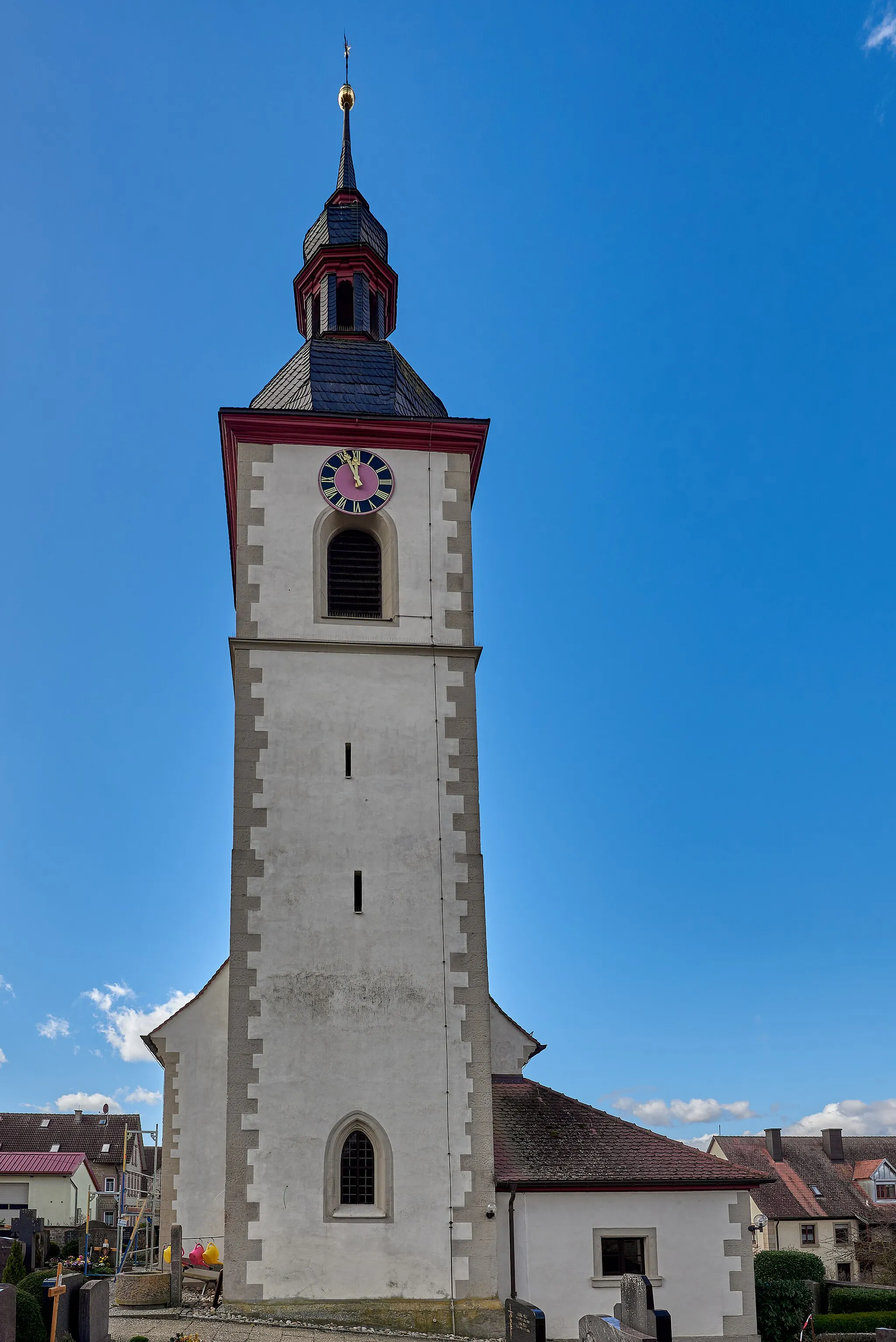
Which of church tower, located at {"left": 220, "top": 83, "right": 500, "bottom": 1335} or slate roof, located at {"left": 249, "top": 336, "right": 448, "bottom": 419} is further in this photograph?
slate roof, located at {"left": 249, "top": 336, "right": 448, "bottom": 419}

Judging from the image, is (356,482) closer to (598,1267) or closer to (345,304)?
(345,304)

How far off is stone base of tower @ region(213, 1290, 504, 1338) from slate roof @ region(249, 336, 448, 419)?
41.5 feet

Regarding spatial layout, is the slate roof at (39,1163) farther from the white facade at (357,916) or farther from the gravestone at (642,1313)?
the gravestone at (642,1313)

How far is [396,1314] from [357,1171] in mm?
1790

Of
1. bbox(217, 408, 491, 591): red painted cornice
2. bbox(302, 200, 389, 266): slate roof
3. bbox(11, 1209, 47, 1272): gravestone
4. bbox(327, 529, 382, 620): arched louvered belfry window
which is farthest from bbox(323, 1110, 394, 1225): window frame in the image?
bbox(302, 200, 389, 266): slate roof

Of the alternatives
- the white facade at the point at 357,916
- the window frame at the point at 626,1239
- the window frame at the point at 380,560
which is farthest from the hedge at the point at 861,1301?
the window frame at the point at 380,560

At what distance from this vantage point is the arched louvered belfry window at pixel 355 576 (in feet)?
65.8

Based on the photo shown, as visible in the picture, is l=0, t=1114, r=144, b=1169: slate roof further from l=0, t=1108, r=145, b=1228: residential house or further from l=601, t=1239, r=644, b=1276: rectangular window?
l=601, t=1239, r=644, b=1276: rectangular window

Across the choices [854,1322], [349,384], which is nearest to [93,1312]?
[349,384]

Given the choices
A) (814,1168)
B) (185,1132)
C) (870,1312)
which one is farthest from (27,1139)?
(185,1132)

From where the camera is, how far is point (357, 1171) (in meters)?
17.3

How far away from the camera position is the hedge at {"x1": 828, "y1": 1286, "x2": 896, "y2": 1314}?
36688mm

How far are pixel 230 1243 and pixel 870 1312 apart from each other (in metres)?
25.7

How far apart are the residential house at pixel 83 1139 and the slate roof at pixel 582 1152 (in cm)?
4747
